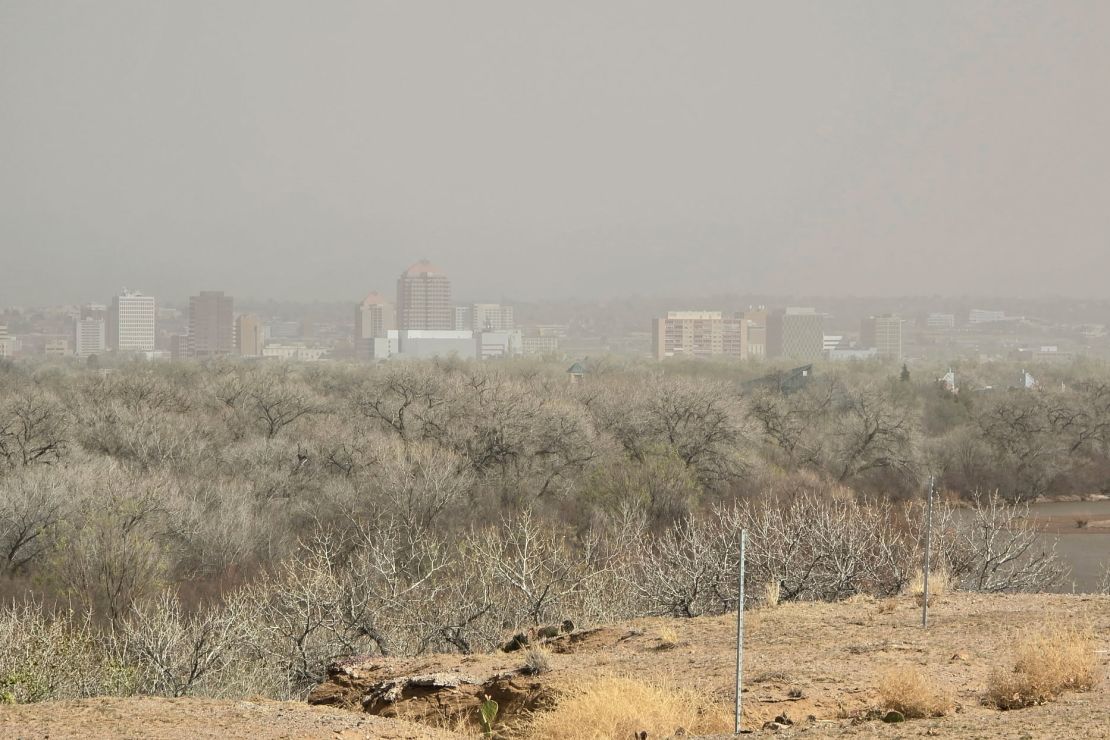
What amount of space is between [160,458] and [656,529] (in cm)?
1930

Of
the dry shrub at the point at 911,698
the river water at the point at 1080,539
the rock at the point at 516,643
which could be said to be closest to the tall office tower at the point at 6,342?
the river water at the point at 1080,539

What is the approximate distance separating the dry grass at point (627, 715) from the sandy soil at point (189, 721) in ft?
4.02

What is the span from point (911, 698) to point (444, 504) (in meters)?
30.7

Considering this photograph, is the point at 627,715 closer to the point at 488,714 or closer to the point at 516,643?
the point at 488,714

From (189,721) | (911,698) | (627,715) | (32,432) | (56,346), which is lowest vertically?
(56,346)

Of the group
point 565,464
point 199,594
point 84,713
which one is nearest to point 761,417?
point 565,464

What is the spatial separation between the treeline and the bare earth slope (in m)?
2.93

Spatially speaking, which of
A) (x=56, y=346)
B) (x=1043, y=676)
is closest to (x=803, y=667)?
(x=1043, y=676)

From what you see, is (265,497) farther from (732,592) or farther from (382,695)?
(382,695)

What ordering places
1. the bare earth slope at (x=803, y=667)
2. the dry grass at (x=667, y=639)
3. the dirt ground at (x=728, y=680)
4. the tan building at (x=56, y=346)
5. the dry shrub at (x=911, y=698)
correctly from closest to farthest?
1. the bare earth slope at (x=803, y=667)
2. the dry shrub at (x=911, y=698)
3. the dirt ground at (x=728, y=680)
4. the dry grass at (x=667, y=639)
5. the tan building at (x=56, y=346)

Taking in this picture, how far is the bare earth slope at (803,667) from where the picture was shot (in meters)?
10.9

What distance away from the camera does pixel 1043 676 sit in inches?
447

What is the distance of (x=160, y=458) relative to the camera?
153 feet

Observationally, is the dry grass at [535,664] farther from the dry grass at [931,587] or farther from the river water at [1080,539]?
the river water at [1080,539]
